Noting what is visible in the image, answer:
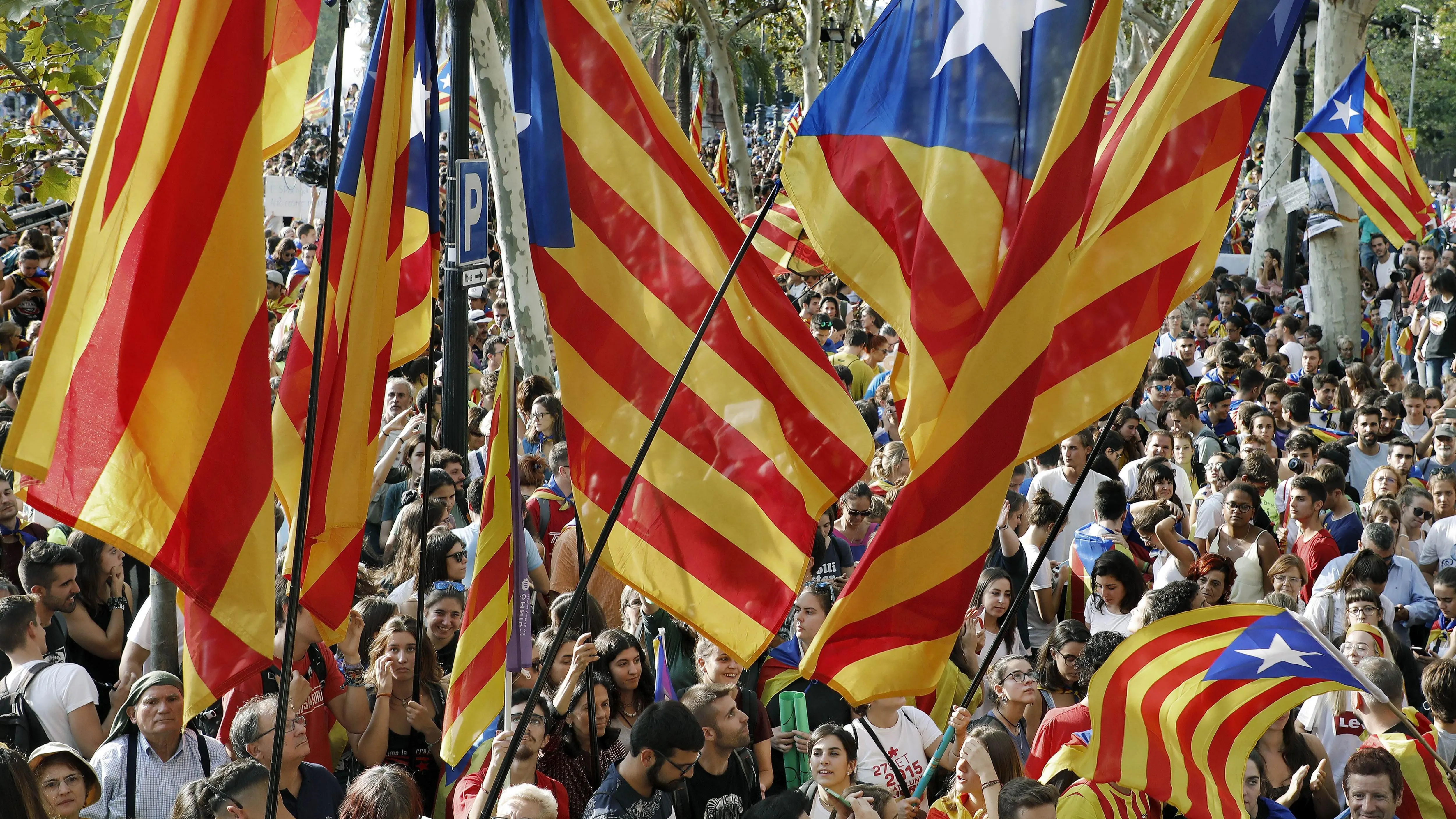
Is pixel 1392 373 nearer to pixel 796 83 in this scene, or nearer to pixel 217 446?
pixel 217 446

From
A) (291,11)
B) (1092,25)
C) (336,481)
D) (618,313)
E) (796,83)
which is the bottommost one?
(336,481)

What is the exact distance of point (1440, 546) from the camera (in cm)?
834

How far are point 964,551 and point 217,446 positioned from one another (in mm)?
2144

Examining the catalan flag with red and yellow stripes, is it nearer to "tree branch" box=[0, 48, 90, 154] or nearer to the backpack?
the backpack

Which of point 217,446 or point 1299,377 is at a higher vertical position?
point 217,446

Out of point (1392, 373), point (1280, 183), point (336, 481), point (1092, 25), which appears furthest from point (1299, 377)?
point (336, 481)

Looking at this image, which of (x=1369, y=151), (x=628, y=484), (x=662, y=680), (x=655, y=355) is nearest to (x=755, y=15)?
(x=1369, y=151)

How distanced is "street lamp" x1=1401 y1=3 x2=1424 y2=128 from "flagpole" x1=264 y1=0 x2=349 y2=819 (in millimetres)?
42101

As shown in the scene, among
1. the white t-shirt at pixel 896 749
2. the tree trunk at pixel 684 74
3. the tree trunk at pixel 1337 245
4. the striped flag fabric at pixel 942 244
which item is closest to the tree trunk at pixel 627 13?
the tree trunk at pixel 1337 245

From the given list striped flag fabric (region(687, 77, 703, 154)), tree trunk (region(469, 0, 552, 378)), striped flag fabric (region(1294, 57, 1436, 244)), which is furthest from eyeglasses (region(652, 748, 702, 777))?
striped flag fabric (region(687, 77, 703, 154))

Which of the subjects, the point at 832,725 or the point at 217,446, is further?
the point at 832,725

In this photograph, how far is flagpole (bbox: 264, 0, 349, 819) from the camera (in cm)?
341

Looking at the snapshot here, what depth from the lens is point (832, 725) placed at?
533 centimetres

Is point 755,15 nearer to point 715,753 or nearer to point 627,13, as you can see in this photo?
Answer: point 627,13
